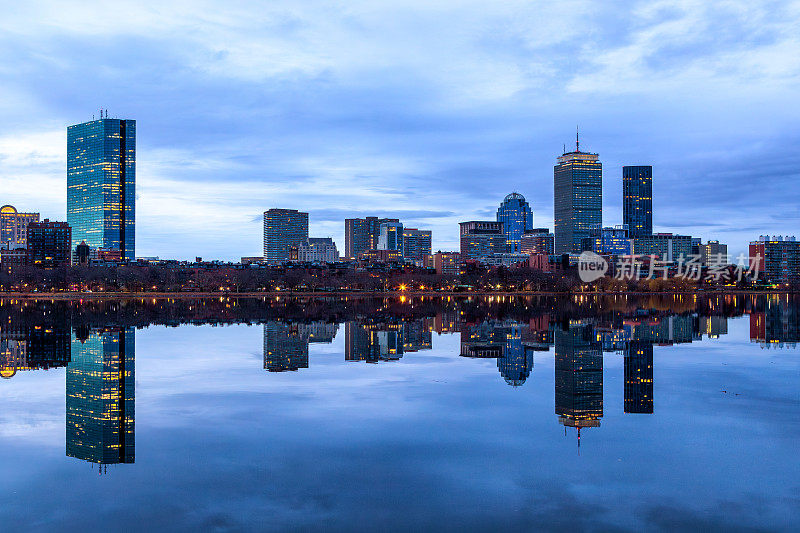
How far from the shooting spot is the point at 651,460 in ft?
48.5

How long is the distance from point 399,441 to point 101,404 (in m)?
9.69

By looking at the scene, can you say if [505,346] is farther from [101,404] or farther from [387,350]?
[101,404]

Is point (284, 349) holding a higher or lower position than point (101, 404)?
higher

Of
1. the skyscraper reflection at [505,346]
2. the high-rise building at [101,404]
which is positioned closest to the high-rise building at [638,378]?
the skyscraper reflection at [505,346]

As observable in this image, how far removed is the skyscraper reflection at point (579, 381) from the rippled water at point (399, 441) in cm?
12

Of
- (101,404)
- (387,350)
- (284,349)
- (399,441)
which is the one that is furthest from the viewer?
(284,349)

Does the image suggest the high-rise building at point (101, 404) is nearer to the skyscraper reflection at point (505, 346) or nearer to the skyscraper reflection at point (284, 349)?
the skyscraper reflection at point (284, 349)

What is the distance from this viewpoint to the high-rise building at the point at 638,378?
21.1m

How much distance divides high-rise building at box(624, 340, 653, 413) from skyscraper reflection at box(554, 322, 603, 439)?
90 cm

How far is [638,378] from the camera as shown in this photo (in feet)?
87.0

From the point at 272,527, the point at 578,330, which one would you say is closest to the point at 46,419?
the point at 272,527

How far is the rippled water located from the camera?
11867 mm

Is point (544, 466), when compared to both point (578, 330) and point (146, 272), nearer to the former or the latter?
point (578, 330)

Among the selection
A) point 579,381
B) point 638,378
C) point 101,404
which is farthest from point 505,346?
point 101,404
